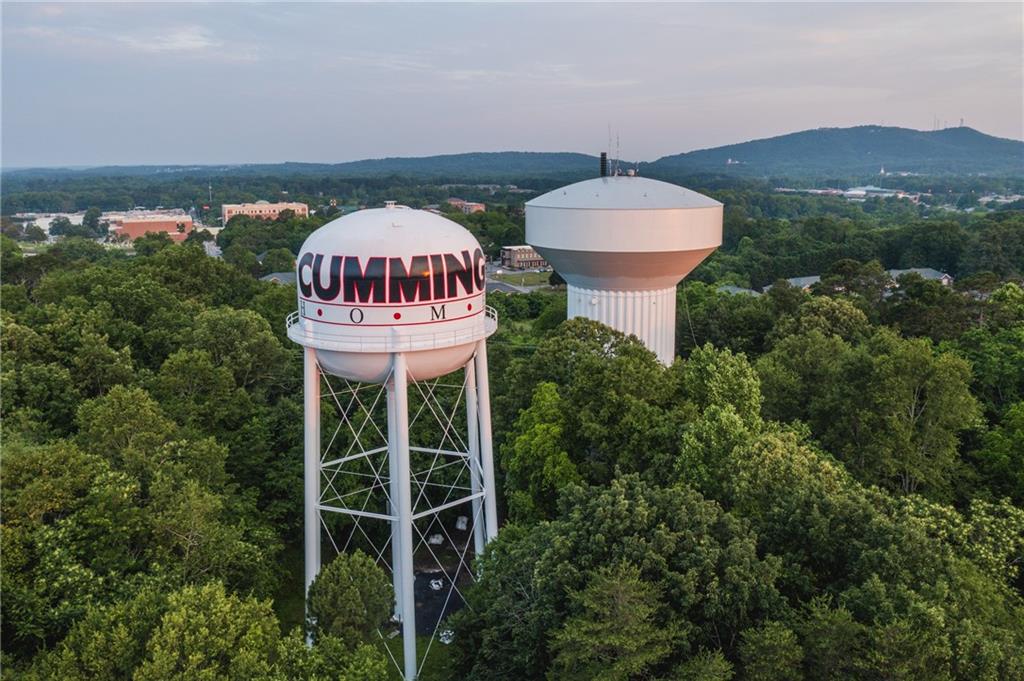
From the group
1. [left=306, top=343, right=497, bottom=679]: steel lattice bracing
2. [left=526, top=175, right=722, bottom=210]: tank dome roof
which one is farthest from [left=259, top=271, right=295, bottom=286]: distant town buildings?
[left=526, top=175, right=722, bottom=210]: tank dome roof

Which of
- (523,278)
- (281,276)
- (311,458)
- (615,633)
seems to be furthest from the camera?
(523,278)

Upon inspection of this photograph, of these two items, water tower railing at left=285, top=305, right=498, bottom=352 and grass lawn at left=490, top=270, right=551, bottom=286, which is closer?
water tower railing at left=285, top=305, right=498, bottom=352

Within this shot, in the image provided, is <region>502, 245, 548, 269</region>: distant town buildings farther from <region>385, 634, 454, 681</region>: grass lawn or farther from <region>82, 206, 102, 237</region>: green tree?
<region>385, 634, 454, 681</region>: grass lawn

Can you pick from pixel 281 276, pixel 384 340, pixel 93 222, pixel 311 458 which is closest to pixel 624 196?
pixel 384 340

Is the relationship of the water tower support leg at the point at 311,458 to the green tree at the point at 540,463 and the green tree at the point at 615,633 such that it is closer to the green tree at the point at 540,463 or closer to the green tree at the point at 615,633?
the green tree at the point at 540,463

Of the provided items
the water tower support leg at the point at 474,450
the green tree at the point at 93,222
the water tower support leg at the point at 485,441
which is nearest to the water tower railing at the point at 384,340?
the water tower support leg at the point at 485,441

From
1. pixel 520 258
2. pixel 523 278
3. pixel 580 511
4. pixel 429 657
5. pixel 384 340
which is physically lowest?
pixel 429 657

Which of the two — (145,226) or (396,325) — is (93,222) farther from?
(396,325)
